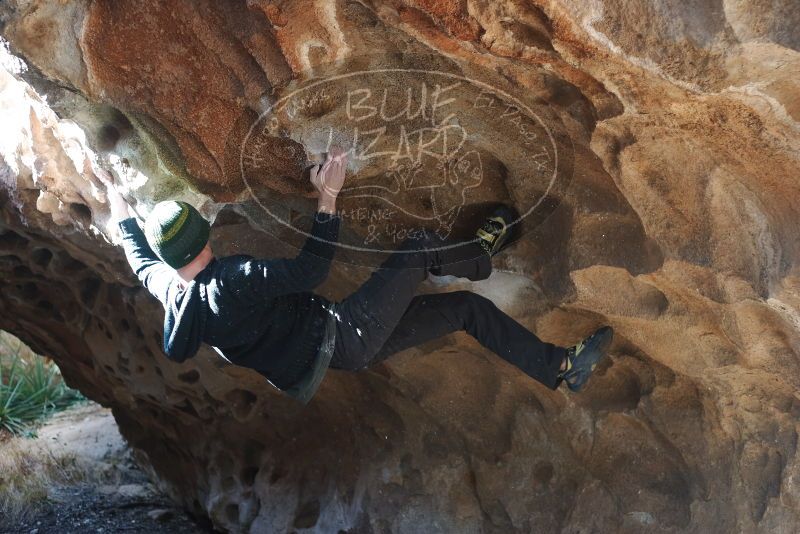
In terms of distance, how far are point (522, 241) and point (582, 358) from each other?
15.5 inches

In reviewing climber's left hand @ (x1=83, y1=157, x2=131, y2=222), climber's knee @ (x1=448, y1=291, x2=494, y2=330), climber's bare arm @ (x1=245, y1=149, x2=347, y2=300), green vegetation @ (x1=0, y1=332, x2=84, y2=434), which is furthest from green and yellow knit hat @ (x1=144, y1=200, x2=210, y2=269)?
green vegetation @ (x1=0, y1=332, x2=84, y2=434)

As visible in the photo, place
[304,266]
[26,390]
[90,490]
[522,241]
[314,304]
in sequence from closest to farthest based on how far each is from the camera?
[304,266] → [314,304] → [522,241] → [90,490] → [26,390]

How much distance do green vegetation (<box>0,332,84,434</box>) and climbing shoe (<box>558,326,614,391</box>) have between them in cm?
415

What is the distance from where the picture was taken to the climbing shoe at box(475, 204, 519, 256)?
2.60 metres

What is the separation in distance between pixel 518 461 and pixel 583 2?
1763 mm

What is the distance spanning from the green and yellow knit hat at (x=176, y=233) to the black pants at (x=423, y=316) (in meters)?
0.43

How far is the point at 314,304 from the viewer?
2455 millimetres

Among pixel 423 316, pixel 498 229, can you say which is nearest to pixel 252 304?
pixel 423 316

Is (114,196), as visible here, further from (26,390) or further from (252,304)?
(26,390)

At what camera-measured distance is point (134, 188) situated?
8.20ft

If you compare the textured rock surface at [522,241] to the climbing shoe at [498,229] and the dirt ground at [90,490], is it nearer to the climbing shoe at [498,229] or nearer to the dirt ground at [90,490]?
the climbing shoe at [498,229]

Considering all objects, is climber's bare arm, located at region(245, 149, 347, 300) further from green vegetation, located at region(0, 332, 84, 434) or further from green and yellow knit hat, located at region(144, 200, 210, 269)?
green vegetation, located at region(0, 332, 84, 434)

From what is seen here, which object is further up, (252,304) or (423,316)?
(252,304)

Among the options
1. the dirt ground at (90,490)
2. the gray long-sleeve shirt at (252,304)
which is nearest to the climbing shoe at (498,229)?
the gray long-sleeve shirt at (252,304)
